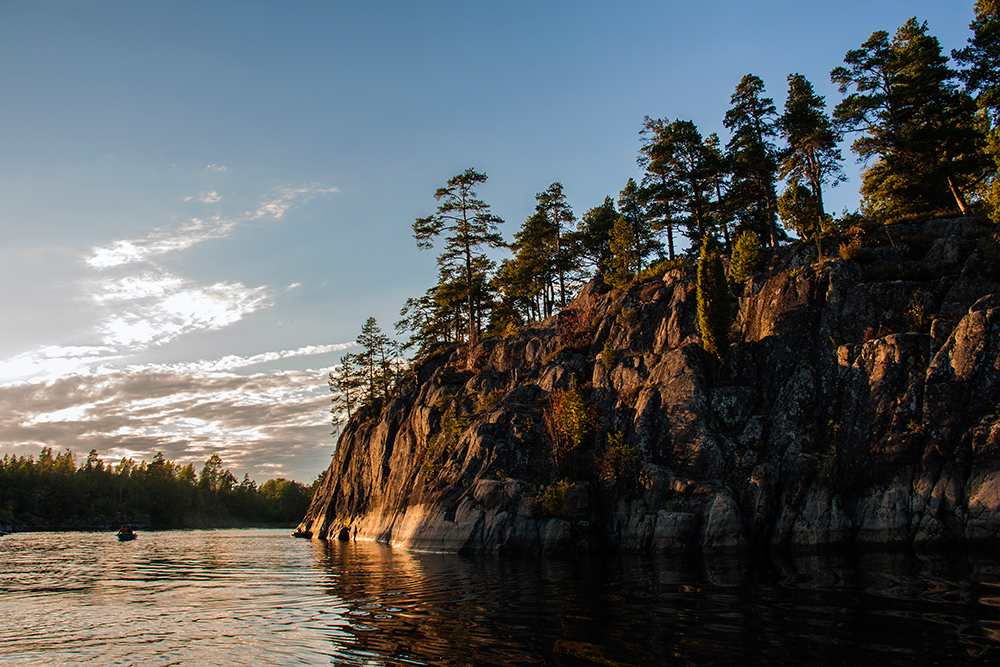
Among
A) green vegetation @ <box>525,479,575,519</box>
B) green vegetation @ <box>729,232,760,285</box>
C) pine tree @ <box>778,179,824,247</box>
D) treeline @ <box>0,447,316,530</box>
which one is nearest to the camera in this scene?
green vegetation @ <box>525,479,575,519</box>

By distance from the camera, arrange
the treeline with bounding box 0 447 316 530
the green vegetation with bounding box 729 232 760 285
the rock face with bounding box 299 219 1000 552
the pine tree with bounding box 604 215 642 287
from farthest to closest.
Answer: the treeline with bounding box 0 447 316 530, the pine tree with bounding box 604 215 642 287, the green vegetation with bounding box 729 232 760 285, the rock face with bounding box 299 219 1000 552

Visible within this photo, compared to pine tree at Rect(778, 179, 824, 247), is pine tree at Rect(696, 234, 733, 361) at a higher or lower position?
lower

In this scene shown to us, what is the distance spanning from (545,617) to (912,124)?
160 ft

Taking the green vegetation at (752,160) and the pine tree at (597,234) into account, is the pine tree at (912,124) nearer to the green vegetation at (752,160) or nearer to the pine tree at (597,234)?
the green vegetation at (752,160)

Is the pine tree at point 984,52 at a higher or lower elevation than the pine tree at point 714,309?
higher

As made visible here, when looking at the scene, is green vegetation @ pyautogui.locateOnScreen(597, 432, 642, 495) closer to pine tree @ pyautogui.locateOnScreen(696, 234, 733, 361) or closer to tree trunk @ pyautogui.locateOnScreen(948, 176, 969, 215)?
pine tree @ pyautogui.locateOnScreen(696, 234, 733, 361)

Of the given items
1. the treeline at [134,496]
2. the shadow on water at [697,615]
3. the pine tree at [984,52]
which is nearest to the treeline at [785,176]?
the pine tree at [984,52]

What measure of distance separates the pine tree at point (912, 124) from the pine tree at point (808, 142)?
78.4 inches

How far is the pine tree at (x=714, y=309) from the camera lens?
33219 mm

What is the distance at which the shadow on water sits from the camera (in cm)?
826

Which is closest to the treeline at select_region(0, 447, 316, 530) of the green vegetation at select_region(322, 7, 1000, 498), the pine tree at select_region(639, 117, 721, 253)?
the green vegetation at select_region(322, 7, 1000, 498)

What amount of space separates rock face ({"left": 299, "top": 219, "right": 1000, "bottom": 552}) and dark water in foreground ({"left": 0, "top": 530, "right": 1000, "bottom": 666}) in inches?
221

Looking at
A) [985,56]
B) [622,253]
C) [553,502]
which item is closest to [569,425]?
[553,502]

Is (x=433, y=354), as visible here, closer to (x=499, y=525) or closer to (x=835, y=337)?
(x=499, y=525)
